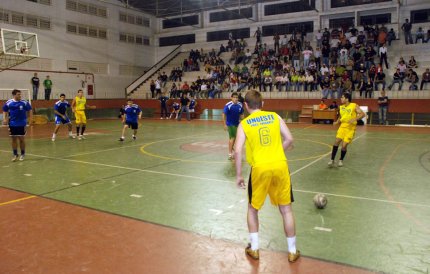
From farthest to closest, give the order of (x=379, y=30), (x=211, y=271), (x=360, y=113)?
(x=379, y=30) → (x=360, y=113) → (x=211, y=271)

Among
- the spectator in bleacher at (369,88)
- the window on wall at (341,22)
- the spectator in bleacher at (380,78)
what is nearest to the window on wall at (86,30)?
the window on wall at (341,22)

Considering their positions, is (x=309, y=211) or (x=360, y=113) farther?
(x=360, y=113)

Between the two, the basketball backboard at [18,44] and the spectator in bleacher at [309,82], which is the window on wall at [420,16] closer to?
the spectator in bleacher at [309,82]

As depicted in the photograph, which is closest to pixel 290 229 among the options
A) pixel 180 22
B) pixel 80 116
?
pixel 80 116

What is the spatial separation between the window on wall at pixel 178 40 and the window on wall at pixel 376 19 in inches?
712

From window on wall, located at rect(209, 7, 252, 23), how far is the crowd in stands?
10.9ft

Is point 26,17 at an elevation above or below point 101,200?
above

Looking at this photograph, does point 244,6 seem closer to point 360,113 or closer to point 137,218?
point 360,113

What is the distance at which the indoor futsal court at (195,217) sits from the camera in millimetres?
4418

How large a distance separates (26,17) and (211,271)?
3184 centimetres

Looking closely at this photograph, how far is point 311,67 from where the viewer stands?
28.0 m

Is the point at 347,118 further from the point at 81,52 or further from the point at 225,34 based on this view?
the point at 225,34

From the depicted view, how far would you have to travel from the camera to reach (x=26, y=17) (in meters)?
29.9

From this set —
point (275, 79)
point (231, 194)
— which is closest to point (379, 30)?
point (275, 79)
